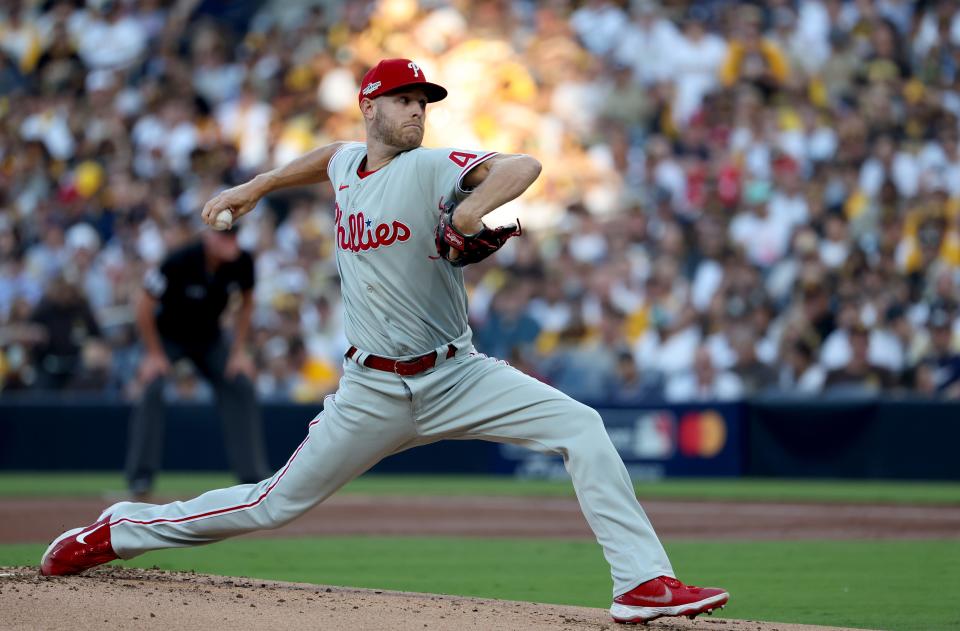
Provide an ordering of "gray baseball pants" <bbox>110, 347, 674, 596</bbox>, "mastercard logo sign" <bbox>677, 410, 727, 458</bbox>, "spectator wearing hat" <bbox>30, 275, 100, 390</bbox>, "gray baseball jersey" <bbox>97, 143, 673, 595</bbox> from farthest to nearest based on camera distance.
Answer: "spectator wearing hat" <bbox>30, 275, 100, 390</bbox>
"mastercard logo sign" <bbox>677, 410, 727, 458</bbox>
"gray baseball jersey" <bbox>97, 143, 673, 595</bbox>
"gray baseball pants" <bbox>110, 347, 674, 596</bbox>

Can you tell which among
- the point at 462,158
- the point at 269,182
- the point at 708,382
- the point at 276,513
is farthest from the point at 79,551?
the point at 708,382

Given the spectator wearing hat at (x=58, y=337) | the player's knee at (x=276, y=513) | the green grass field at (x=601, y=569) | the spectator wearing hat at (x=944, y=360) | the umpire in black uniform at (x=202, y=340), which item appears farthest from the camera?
the spectator wearing hat at (x=58, y=337)

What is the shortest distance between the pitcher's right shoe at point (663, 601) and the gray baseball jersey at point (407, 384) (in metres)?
0.29

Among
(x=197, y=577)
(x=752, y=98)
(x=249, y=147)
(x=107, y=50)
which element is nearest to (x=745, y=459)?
(x=752, y=98)

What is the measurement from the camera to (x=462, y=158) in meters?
5.68

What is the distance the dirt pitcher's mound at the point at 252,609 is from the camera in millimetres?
5355

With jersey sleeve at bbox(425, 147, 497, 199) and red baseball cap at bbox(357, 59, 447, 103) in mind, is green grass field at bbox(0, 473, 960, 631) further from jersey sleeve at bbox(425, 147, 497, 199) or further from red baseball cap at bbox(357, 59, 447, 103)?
red baseball cap at bbox(357, 59, 447, 103)

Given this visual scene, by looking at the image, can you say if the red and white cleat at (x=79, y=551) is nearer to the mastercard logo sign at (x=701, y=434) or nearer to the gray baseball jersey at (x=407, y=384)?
the gray baseball jersey at (x=407, y=384)

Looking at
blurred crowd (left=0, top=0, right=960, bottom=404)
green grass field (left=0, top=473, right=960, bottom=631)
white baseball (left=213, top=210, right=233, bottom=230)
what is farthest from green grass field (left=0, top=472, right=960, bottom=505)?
white baseball (left=213, top=210, right=233, bottom=230)

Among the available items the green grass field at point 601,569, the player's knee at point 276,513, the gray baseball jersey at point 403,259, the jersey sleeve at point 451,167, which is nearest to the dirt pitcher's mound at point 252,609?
the player's knee at point 276,513

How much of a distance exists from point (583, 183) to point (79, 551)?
1270 cm

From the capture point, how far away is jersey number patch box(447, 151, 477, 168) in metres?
5.64

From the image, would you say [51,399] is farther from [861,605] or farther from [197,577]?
[861,605]

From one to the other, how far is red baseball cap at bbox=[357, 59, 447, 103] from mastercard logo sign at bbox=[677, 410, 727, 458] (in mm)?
9998
